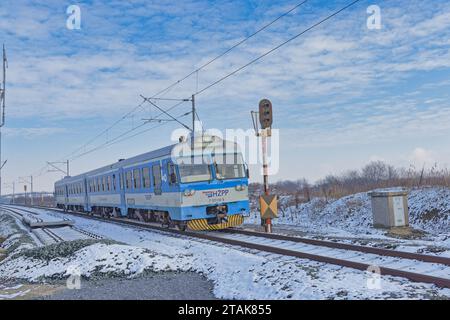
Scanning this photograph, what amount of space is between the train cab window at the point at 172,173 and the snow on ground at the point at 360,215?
4.98 m

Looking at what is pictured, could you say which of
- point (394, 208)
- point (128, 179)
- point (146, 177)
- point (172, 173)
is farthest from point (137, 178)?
point (394, 208)

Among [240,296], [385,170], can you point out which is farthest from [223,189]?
[385,170]

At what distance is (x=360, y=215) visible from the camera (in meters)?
19.9

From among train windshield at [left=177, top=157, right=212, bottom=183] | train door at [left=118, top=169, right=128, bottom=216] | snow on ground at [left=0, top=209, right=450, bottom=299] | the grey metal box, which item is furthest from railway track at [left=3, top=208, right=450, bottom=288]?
train door at [left=118, top=169, right=128, bottom=216]

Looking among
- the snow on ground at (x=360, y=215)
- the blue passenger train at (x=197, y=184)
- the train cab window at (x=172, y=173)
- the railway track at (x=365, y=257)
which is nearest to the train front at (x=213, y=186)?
the blue passenger train at (x=197, y=184)

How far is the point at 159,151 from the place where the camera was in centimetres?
1694

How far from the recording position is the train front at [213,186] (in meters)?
15.4

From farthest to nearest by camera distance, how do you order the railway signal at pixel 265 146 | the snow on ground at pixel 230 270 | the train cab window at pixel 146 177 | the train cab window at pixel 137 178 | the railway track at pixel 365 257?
the train cab window at pixel 137 178 < the train cab window at pixel 146 177 < the railway signal at pixel 265 146 < the railway track at pixel 365 257 < the snow on ground at pixel 230 270

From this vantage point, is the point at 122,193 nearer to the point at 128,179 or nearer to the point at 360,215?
the point at 128,179

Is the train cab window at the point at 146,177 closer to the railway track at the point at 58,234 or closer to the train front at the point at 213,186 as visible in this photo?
the railway track at the point at 58,234

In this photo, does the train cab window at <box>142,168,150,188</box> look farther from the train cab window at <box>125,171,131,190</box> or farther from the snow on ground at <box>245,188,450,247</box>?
the snow on ground at <box>245,188,450,247</box>
